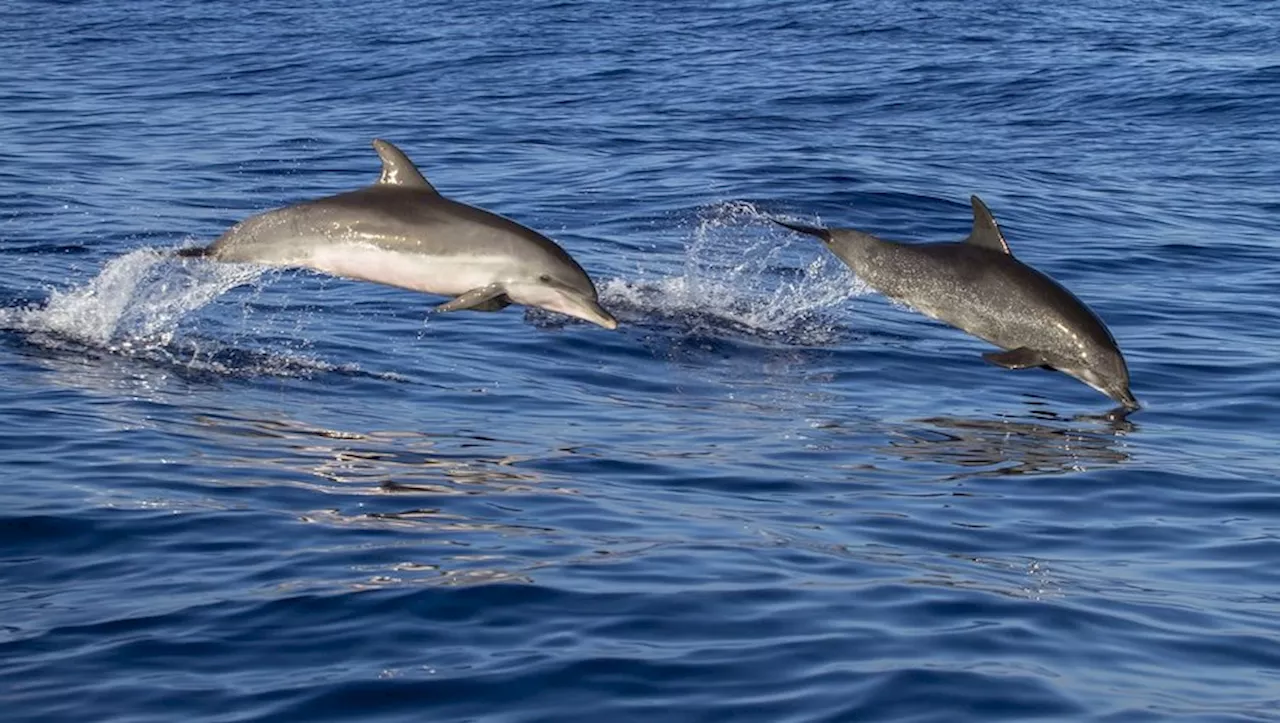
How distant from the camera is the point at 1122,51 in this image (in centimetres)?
3225

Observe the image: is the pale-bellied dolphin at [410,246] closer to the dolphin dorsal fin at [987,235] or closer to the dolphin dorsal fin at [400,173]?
the dolphin dorsal fin at [400,173]

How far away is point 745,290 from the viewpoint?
50.5ft

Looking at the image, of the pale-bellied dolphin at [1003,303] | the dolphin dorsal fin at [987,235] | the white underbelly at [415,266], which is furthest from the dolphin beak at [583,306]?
the dolphin dorsal fin at [987,235]

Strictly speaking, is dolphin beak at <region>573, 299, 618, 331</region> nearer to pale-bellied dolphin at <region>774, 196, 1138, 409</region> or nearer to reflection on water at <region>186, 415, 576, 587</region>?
reflection on water at <region>186, 415, 576, 587</region>

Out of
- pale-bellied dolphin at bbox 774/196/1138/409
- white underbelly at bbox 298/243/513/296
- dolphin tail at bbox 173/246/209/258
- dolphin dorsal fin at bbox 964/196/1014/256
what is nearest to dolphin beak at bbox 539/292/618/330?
white underbelly at bbox 298/243/513/296

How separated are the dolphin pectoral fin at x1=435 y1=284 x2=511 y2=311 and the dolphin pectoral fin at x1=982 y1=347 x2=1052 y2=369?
105 inches

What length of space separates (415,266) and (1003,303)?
3.34 meters

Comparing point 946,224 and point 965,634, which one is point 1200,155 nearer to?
point 946,224

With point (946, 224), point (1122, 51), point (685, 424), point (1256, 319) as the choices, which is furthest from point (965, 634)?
point (1122, 51)

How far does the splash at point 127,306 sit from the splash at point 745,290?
2.72m

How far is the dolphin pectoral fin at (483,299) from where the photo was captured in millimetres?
10109

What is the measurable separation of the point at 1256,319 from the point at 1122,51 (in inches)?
711

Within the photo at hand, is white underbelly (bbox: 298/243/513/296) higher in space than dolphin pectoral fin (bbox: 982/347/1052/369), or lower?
higher

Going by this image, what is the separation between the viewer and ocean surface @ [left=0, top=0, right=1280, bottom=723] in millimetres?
6535
